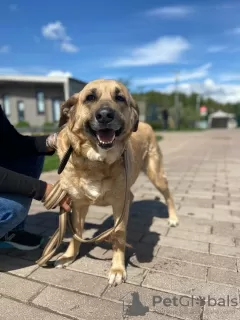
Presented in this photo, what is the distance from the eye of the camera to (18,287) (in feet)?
7.46

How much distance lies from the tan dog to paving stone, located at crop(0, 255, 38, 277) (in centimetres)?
25

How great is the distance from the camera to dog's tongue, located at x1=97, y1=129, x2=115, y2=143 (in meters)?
2.39

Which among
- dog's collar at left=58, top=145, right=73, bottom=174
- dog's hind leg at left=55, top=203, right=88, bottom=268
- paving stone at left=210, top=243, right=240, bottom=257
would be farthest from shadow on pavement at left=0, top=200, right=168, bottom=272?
dog's collar at left=58, top=145, right=73, bottom=174

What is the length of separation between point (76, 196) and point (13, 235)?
0.94 meters

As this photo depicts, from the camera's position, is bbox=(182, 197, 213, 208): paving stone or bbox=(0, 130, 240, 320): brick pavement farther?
bbox=(182, 197, 213, 208): paving stone

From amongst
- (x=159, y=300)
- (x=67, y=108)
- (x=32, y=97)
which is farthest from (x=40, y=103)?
(x=159, y=300)

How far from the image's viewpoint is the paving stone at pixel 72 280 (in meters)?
2.27

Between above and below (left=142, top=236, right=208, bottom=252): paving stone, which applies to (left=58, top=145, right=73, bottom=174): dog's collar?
above

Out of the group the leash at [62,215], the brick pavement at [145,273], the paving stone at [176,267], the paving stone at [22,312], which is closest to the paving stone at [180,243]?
the brick pavement at [145,273]

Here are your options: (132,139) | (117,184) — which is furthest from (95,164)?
(132,139)

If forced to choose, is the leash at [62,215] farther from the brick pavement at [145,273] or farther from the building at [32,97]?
the building at [32,97]

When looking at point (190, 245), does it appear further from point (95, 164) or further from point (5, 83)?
point (5, 83)

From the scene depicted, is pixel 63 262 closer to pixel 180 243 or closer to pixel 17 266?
pixel 17 266

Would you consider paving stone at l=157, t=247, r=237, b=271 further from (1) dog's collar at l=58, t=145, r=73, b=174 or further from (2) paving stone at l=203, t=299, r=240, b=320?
(1) dog's collar at l=58, t=145, r=73, b=174
